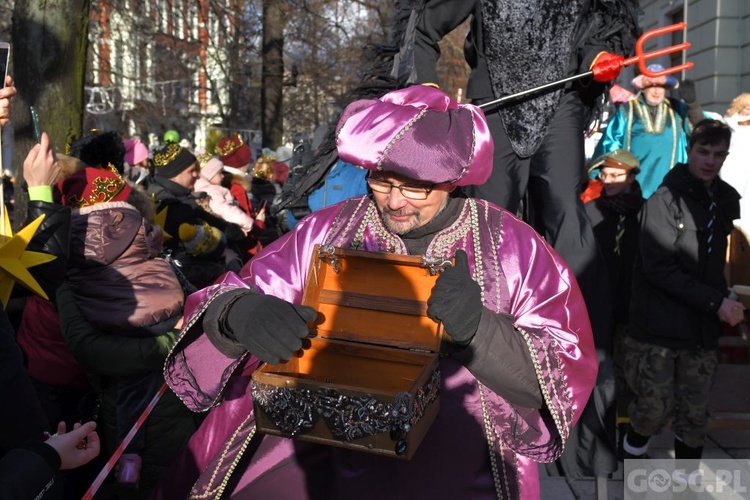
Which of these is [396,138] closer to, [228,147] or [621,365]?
[621,365]

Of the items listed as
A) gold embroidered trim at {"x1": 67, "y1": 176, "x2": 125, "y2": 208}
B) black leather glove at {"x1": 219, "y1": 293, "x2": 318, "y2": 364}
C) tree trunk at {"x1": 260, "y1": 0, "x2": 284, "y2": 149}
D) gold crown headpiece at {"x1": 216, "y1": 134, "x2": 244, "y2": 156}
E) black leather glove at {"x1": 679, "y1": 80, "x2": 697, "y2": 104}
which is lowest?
black leather glove at {"x1": 219, "y1": 293, "x2": 318, "y2": 364}

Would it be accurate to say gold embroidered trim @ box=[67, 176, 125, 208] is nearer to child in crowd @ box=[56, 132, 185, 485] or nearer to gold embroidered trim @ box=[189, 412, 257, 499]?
child in crowd @ box=[56, 132, 185, 485]

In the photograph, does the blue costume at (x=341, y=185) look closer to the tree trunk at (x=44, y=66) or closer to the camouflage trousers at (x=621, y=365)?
the camouflage trousers at (x=621, y=365)

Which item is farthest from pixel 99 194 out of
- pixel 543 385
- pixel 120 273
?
pixel 543 385

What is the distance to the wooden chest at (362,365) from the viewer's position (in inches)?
70.3

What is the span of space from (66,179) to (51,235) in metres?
0.56

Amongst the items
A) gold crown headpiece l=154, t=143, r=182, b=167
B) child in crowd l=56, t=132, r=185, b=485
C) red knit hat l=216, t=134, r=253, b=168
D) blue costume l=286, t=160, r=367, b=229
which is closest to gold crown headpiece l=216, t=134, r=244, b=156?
red knit hat l=216, t=134, r=253, b=168

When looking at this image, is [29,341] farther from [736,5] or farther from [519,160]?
[736,5]

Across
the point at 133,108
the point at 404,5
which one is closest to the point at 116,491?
the point at 404,5

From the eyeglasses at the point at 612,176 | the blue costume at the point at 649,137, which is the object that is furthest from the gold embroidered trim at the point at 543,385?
the blue costume at the point at 649,137

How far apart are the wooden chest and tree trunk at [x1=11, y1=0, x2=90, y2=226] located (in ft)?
13.5

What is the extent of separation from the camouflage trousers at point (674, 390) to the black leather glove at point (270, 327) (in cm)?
274

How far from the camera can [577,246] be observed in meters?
3.23

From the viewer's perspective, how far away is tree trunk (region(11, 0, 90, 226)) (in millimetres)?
5539
